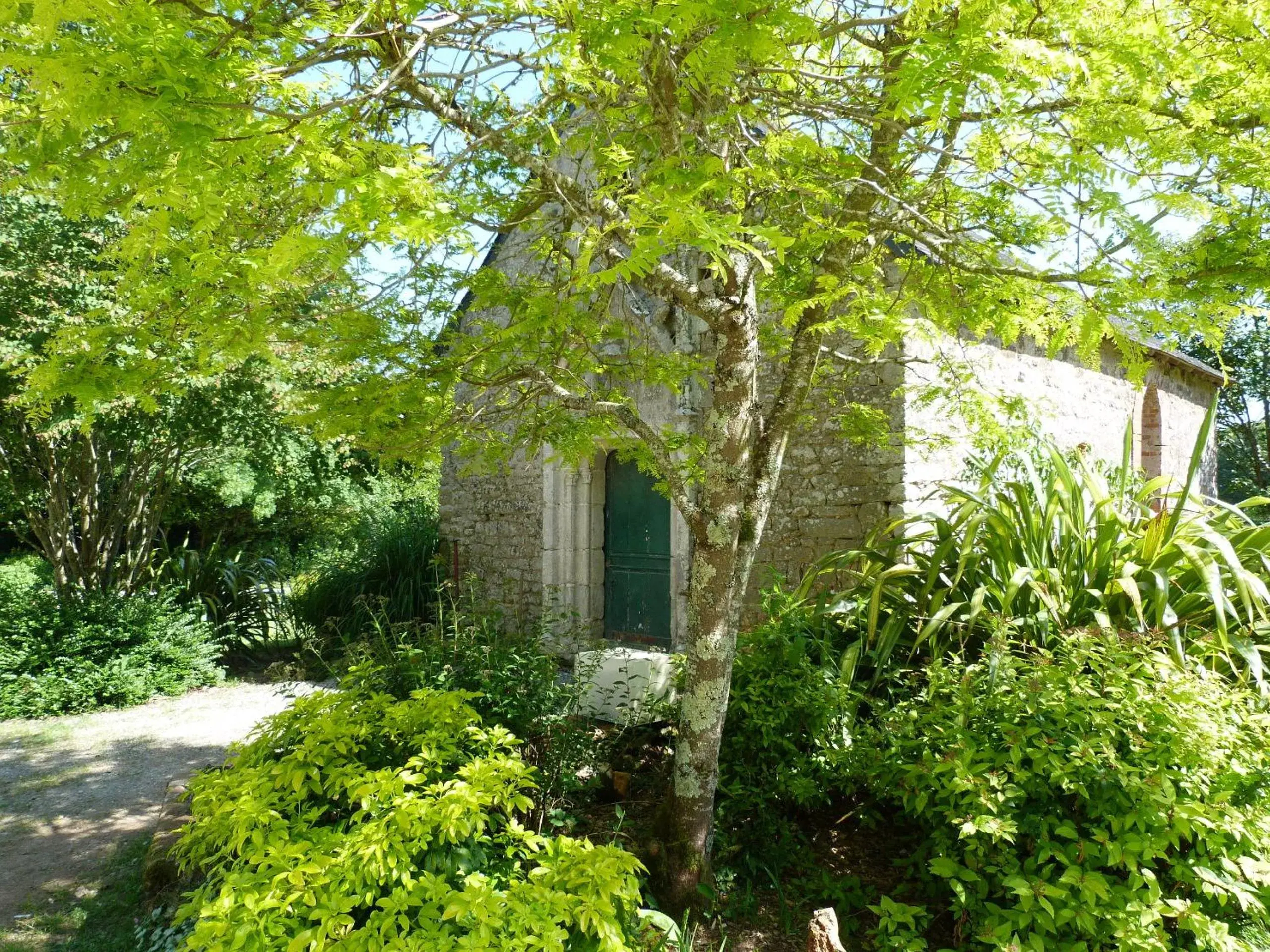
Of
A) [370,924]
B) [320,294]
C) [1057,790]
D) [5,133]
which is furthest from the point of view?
[320,294]

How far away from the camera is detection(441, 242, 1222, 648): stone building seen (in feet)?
18.3

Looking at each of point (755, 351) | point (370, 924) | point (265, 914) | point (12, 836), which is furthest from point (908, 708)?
point (12, 836)

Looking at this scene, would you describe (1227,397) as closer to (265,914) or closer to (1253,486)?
(1253,486)

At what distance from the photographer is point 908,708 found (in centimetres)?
331

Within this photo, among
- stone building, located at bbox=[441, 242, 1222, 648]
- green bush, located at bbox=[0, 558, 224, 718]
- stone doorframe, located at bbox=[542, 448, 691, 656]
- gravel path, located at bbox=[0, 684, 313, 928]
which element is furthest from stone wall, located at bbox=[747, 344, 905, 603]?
green bush, located at bbox=[0, 558, 224, 718]

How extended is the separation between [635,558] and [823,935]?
5.31 meters

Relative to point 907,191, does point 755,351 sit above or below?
below

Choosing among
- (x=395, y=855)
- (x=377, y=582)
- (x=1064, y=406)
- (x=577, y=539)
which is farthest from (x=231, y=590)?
(x=1064, y=406)

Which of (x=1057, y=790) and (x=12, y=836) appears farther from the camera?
(x=12, y=836)

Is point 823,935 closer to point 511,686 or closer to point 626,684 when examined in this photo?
point 511,686

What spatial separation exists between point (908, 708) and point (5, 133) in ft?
17.7

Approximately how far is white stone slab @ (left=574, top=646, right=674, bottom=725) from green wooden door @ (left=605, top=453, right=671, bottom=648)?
2723 millimetres

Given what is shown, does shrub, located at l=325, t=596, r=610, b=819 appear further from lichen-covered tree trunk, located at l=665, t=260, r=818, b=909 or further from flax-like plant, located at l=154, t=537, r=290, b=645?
flax-like plant, located at l=154, t=537, r=290, b=645

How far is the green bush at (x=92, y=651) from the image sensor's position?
22.6 ft
